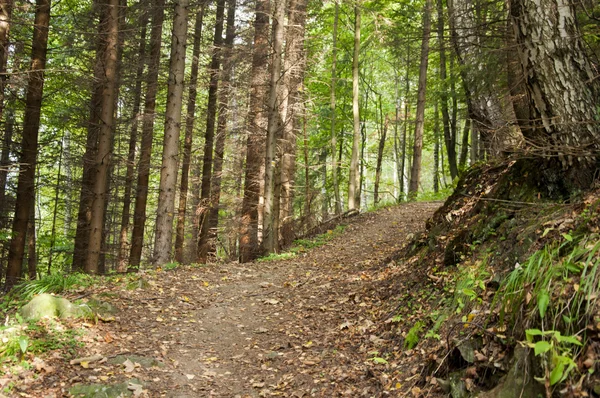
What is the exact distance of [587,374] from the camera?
2.50 metres

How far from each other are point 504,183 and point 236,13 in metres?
13.5

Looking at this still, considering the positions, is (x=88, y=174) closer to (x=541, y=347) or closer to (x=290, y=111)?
(x=290, y=111)

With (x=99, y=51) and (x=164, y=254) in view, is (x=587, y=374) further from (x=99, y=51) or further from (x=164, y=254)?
(x=99, y=51)

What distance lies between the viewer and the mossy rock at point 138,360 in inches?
199

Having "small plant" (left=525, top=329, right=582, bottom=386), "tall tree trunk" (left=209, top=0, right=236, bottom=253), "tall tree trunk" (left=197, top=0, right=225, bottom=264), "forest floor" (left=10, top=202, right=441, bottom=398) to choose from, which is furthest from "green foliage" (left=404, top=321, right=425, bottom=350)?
"tall tree trunk" (left=197, top=0, right=225, bottom=264)

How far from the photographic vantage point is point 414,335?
15.1 ft

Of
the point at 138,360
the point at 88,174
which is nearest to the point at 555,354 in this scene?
the point at 138,360

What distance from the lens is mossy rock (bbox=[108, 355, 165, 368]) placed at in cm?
505

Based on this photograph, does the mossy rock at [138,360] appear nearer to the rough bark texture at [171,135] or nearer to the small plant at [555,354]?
the small plant at [555,354]

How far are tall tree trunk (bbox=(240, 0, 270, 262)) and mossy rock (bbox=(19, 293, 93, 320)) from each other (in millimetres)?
7370

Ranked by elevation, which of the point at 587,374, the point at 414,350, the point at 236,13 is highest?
the point at 236,13

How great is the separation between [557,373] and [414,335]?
2150 mm

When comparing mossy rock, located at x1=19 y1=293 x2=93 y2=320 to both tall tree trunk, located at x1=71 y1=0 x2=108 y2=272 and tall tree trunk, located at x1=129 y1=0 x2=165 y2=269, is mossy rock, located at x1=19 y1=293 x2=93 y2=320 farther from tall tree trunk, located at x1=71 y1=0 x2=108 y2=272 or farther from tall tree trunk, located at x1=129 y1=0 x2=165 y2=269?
tall tree trunk, located at x1=129 y1=0 x2=165 y2=269

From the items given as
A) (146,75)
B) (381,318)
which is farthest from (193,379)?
(146,75)
